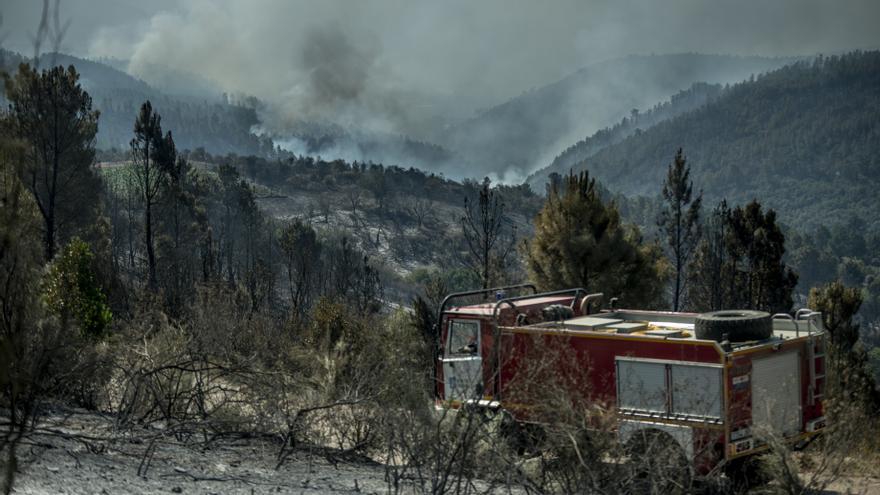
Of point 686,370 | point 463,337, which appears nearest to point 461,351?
A: point 463,337

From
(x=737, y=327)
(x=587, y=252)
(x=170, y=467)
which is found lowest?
(x=170, y=467)

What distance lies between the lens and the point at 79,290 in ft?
58.7

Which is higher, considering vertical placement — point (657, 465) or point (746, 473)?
point (657, 465)

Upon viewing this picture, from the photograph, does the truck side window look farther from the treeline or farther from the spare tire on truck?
the spare tire on truck

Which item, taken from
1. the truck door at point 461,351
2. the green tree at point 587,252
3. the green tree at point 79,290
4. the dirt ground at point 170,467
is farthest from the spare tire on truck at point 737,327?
the green tree at point 587,252

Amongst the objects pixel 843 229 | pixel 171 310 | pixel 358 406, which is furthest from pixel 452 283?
pixel 843 229

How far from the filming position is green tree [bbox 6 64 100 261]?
3000cm

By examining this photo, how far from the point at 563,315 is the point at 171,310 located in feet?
56.1

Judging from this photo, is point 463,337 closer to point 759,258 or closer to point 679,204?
point 759,258

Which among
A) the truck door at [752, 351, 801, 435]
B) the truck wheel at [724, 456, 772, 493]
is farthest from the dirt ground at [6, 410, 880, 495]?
the truck door at [752, 351, 801, 435]

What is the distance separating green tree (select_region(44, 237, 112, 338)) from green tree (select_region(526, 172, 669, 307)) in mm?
11532

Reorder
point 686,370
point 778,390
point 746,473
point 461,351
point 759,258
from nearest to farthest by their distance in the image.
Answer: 1. point 686,370
2. point 778,390
3. point 746,473
4. point 461,351
5. point 759,258

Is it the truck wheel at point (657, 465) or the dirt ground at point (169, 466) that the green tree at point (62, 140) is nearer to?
the dirt ground at point (169, 466)

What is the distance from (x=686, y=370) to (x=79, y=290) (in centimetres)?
1227
